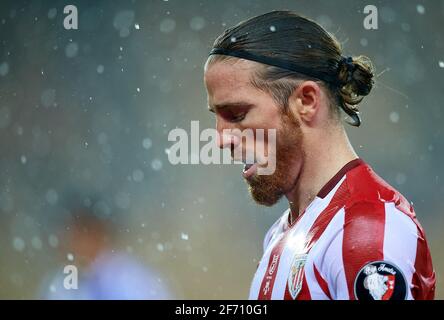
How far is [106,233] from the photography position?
17.4 ft

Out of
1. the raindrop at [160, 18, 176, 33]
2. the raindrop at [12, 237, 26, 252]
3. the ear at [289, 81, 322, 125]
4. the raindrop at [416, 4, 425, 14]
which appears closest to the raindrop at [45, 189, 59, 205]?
the raindrop at [12, 237, 26, 252]

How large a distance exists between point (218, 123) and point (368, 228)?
1.69ft

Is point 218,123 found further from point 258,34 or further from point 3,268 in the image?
point 3,268

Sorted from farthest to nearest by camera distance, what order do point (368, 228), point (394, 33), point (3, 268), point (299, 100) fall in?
point (3, 268), point (394, 33), point (299, 100), point (368, 228)

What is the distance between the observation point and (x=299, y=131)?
1.53m

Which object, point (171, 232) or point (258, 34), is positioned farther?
point (171, 232)

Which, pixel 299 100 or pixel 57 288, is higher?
pixel 299 100

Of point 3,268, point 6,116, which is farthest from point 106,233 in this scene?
point 6,116

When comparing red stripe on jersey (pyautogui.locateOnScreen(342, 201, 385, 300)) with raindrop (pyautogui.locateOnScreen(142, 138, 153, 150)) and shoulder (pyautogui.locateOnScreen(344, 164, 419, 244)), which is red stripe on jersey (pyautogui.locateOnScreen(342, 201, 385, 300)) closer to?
shoulder (pyautogui.locateOnScreen(344, 164, 419, 244))

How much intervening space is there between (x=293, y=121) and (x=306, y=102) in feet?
0.19

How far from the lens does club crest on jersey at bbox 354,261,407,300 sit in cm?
116

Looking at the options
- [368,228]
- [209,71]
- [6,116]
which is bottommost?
[368,228]

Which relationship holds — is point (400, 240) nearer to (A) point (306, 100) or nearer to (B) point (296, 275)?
(B) point (296, 275)

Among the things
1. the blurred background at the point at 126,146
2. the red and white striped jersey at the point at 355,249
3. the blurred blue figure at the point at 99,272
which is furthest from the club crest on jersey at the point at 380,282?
the blurred blue figure at the point at 99,272
